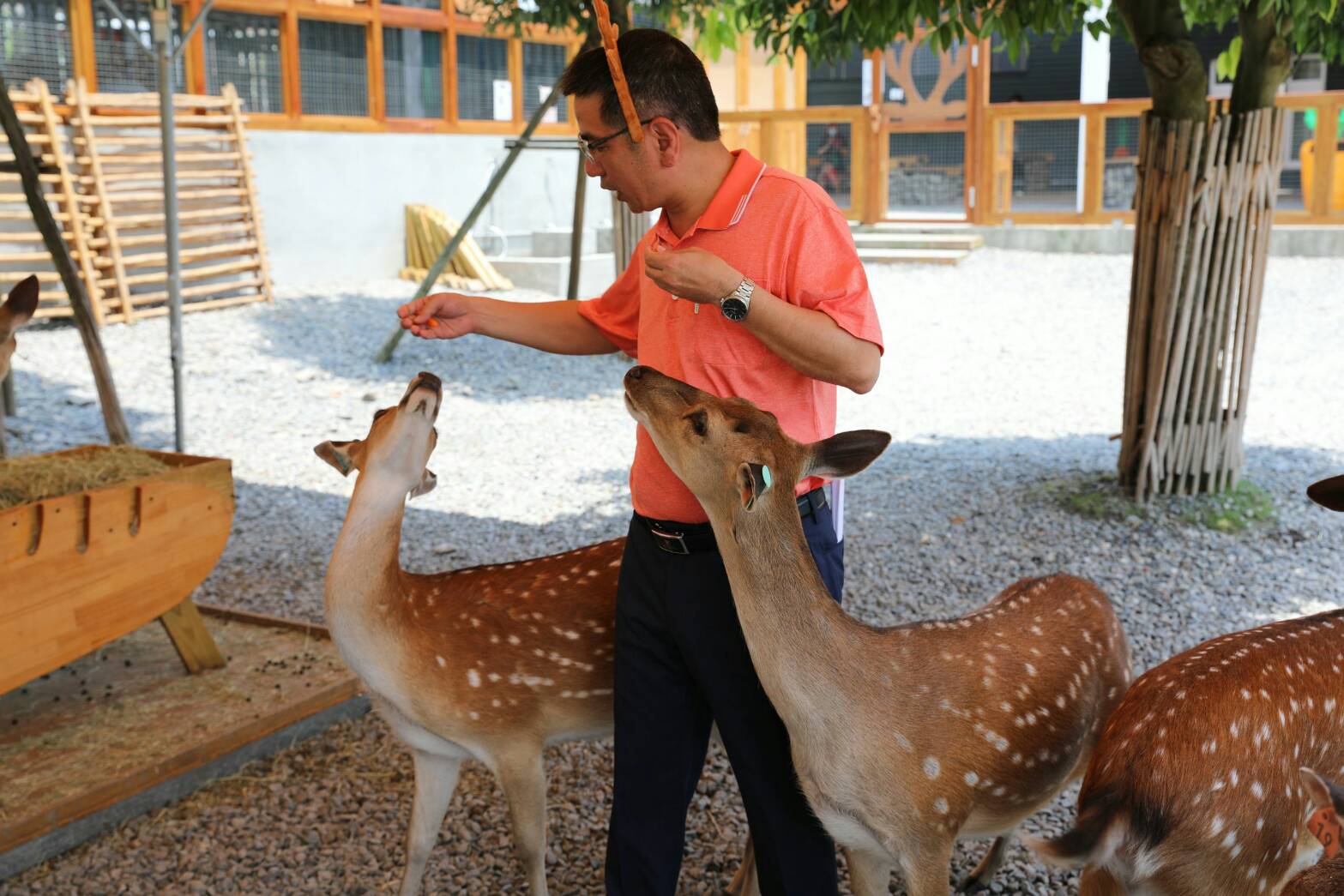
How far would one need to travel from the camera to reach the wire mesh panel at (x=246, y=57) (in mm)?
11898

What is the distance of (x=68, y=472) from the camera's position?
11.7 feet

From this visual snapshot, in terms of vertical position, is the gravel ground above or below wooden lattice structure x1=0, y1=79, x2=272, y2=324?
below

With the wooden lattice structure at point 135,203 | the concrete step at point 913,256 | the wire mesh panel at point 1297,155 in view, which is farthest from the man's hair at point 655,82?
the wire mesh panel at point 1297,155

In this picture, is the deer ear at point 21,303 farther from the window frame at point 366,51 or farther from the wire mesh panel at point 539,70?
the wire mesh panel at point 539,70

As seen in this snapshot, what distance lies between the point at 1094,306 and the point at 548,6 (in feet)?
18.3

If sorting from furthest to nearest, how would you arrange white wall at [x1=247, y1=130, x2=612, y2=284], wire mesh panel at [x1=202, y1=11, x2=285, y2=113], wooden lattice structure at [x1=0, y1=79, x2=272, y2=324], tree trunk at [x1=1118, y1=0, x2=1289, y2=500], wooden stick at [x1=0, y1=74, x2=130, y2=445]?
white wall at [x1=247, y1=130, x2=612, y2=284], wire mesh panel at [x1=202, y1=11, x2=285, y2=113], wooden lattice structure at [x1=0, y1=79, x2=272, y2=324], tree trunk at [x1=1118, y1=0, x2=1289, y2=500], wooden stick at [x1=0, y1=74, x2=130, y2=445]

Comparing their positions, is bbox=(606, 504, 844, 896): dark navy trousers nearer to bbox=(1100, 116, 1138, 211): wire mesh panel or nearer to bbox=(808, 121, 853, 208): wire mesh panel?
bbox=(1100, 116, 1138, 211): wire mesh panel

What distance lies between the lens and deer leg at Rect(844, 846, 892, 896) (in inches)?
86.4

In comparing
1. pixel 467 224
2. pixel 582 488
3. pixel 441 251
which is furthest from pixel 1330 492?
pixel 441 251

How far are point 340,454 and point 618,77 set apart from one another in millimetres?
1152

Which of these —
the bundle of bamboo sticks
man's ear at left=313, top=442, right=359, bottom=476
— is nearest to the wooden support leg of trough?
man's ear at left=313, top=442, right=359, bottom=476

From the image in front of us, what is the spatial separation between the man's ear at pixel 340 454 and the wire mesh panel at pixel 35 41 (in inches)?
362

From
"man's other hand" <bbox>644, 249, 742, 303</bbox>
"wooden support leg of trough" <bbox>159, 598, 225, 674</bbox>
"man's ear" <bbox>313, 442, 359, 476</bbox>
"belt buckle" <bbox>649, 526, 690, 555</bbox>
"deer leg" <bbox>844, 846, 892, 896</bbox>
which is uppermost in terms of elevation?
"man's other hand" <bbox>644, 249, 742, 303</bbox>

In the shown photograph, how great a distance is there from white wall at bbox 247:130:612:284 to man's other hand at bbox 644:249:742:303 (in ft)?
37.0
